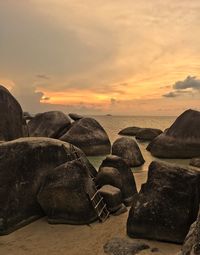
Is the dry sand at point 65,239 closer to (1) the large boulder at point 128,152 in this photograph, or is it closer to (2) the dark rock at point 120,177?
(2) the dark rock at point 120,177

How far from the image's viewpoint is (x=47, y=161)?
1057 cm

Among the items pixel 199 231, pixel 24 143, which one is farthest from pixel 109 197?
pixel 199 231

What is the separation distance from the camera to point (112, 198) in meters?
10.5

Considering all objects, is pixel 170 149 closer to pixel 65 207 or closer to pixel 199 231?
pixel 65 207

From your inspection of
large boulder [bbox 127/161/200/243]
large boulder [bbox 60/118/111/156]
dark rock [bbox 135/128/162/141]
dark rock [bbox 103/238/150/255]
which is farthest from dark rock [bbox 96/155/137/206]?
dark rock [bbox 135/128/162/141]

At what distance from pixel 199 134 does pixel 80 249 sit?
1800 centimetres

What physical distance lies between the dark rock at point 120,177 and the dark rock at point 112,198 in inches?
28.5

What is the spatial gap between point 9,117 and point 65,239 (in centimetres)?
1022

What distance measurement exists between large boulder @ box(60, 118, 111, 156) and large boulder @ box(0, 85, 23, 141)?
24.3 ft

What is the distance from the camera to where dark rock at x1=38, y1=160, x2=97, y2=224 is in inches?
377

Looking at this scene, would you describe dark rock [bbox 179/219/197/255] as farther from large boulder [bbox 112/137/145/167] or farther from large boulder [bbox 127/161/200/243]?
large boulder [bbox 112/137/145/167]

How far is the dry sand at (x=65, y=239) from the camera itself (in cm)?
802

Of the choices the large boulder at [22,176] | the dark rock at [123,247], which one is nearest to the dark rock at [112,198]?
the large boulder at [22,176]

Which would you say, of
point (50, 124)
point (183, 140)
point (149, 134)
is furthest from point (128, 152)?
point (149, 134)
